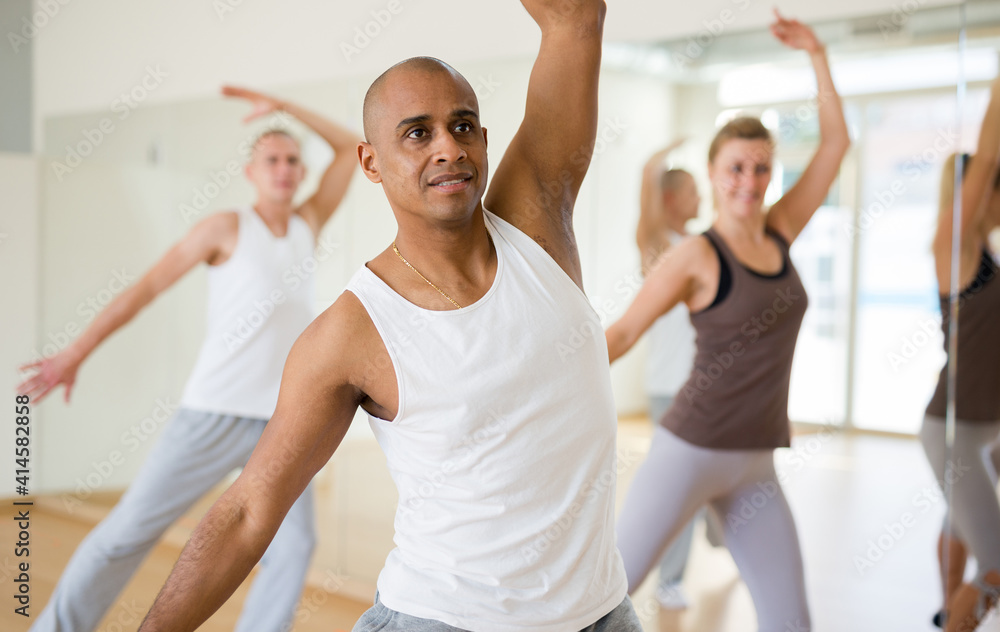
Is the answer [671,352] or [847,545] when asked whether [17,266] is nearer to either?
[671,352]

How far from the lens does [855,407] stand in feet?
8.82

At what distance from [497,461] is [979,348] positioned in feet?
5.94

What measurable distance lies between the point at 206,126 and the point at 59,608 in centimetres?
238

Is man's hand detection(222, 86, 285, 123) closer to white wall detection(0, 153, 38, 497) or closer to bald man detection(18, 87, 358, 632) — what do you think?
bald man detection(18, 87, 358, 632)

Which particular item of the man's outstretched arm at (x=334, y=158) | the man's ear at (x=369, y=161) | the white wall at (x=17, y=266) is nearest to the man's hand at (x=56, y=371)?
the man's outstretched arm at (x=334, y=158)

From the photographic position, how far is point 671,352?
9.61 ft

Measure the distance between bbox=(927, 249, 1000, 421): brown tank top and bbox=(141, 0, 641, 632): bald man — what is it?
1.60 m

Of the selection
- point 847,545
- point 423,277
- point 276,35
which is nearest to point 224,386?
point 423,277

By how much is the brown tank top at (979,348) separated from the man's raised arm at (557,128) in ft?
4.98

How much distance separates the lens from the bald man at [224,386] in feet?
8.54

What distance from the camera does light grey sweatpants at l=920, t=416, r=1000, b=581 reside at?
249 centimetres

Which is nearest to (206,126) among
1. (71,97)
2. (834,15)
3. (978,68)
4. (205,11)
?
(205,11)

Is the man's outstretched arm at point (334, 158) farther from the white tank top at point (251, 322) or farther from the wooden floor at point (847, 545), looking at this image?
the wooden floor at point (847, 545)

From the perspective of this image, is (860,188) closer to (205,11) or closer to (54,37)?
(205,11)
